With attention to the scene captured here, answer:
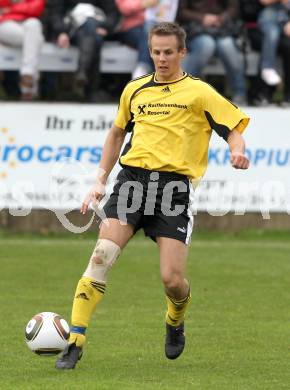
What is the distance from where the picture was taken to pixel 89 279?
7695 millimetres

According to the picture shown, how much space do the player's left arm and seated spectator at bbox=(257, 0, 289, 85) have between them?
30.1 ft

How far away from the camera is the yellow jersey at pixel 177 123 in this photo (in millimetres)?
7996

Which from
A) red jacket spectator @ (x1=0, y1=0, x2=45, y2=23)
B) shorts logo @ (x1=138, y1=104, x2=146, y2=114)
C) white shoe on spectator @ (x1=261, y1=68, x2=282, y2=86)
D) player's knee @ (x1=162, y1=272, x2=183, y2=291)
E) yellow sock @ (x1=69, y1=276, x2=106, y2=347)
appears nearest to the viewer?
yellow sock @ (x1=69, y1=276, x2=106, y2=347)

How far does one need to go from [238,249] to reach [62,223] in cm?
276

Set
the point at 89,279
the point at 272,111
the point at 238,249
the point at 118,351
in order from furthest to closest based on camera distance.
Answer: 1. the point at 272,111
2. the point at 238,249
3. the point at 118,351
4. the point at 89,279

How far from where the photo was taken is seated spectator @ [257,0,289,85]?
1700cm

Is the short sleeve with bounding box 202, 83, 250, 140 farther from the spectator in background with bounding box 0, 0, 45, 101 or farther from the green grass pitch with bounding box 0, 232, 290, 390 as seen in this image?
the spectator in background with bounding box 0, 0, 45, 101

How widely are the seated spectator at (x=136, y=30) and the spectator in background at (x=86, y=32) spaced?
202mm

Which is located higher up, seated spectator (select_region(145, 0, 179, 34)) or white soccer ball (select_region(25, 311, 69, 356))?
white soccer ball (select_region(25, 311, 69, 356))

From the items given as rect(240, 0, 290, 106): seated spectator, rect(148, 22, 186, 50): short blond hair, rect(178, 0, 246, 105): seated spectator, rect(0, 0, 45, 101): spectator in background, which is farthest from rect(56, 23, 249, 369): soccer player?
rect(240, 0, 290, 106): seated spectator

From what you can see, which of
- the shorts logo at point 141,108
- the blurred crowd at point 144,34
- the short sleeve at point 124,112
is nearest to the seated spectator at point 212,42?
the blurred crowd at point 144,34

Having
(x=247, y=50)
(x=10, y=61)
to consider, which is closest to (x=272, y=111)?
(x=247, y=50)

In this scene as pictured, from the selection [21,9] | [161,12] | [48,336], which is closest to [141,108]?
[48,336]

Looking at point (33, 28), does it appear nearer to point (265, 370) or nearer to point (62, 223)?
point (62, 223)
